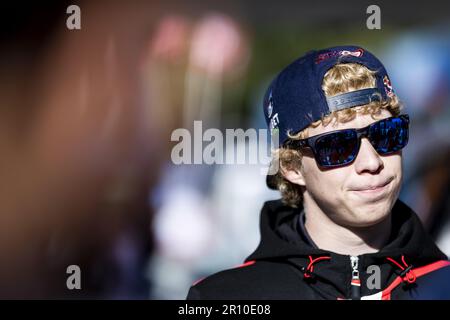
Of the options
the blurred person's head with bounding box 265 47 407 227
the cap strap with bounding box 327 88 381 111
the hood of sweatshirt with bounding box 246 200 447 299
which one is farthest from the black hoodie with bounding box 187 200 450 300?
the cap strap with bounding box 327 88 381 111

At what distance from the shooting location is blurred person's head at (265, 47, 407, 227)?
1617 mm

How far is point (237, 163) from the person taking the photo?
11.5ft

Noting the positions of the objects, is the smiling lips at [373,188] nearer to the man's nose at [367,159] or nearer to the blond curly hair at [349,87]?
the man's nose at [367,159]

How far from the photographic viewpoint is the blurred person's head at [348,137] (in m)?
1.62

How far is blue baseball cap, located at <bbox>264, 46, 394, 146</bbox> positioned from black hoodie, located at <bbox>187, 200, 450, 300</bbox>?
0.35 metres

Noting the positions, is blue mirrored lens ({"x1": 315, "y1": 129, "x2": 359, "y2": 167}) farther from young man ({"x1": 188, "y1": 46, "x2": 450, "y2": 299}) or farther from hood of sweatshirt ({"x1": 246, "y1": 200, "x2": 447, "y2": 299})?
hood of sweatshirt ({"x1": 246, "y1": 200, "x2": 447, "y2": 299})

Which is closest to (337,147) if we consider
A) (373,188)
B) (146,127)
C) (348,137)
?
(348,137)

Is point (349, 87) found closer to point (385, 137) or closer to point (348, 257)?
point (385, 137)

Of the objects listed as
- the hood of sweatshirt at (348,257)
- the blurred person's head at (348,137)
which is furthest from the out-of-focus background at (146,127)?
the blurred person's head at (348,137)

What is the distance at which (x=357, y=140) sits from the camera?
162 cm

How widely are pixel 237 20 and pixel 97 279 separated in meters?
1.83

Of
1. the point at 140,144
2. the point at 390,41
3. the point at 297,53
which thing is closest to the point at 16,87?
the point at 140,144

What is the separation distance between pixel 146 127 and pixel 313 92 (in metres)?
2.21

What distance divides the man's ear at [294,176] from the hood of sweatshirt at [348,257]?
17 cm
